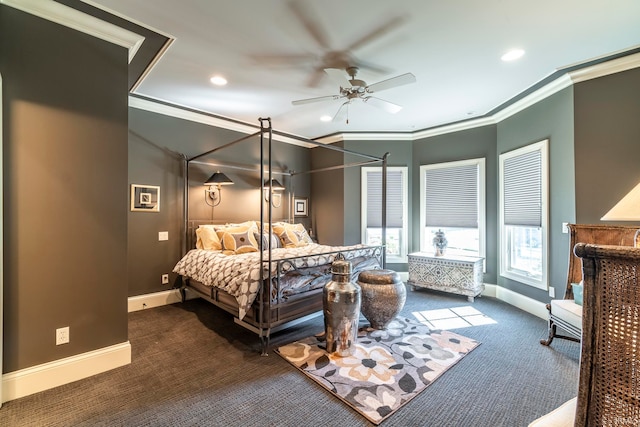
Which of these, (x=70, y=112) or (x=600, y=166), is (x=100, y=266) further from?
(x=600, y=166)

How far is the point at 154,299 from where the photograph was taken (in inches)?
154

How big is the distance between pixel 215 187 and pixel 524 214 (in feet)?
15.0

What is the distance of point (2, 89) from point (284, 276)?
249 cm

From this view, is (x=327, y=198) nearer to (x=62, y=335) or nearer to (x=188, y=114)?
(x=188, y=114)

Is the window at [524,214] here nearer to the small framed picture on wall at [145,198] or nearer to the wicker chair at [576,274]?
the wicker chair at [576,274]

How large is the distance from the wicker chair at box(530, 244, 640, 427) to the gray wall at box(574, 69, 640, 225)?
290 centimetres

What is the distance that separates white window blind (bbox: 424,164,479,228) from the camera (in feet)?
15.4

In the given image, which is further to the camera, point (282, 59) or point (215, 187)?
point (215, 187)

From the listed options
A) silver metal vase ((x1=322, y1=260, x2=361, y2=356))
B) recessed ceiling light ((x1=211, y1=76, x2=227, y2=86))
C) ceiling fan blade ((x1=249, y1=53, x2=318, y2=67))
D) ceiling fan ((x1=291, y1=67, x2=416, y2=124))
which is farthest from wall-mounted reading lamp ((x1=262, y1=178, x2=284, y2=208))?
silver metal vase ((x1=322, y1=260, x2=361, y2=356))

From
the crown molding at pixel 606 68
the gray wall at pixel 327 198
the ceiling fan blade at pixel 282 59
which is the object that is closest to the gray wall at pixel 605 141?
the crown molding at pixel 606 68

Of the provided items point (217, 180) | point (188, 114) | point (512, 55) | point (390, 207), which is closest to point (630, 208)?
point (512, 55)

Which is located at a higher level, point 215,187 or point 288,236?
point 215,187

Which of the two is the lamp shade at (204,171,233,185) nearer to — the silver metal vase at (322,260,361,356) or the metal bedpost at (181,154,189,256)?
the metal bedpost at (181,154,189,256)

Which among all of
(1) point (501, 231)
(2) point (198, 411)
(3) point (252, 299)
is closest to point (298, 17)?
(3) point (252, 299)
